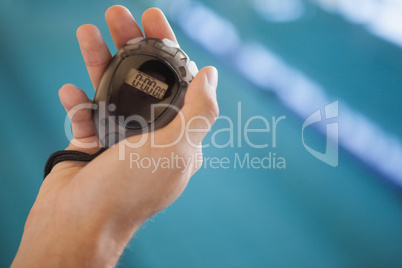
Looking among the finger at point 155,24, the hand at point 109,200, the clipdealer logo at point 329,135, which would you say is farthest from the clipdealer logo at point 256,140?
the hand at point 109,200

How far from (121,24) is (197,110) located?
0.52 meters

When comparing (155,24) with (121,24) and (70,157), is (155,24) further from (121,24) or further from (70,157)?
(70,157)

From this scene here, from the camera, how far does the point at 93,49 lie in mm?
1305

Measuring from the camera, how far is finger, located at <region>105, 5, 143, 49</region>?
1297 mm

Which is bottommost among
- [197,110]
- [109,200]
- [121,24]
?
[109,200]

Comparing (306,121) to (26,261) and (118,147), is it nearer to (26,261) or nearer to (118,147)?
(118,147)

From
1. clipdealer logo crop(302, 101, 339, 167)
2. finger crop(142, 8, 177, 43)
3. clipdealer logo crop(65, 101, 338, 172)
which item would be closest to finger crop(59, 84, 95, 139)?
finger crop(142, 8, 177, 43)

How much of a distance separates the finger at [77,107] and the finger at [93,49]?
0.10 m

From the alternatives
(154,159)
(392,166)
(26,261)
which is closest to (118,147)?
(154,159)

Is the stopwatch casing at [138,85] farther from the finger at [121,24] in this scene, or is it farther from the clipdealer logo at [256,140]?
the clipdealer logo at [256,140]

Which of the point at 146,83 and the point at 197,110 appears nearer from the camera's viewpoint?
the point at 197,110

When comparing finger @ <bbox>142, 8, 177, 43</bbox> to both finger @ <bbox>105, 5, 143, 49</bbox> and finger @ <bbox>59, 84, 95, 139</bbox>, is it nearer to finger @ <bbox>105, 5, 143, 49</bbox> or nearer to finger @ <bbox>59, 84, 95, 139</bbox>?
finger @ <bbox>105, 5, 143, 49</bbox>

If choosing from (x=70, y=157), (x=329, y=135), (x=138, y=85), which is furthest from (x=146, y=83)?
(x=329, y=135)

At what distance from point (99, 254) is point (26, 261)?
18 cm
